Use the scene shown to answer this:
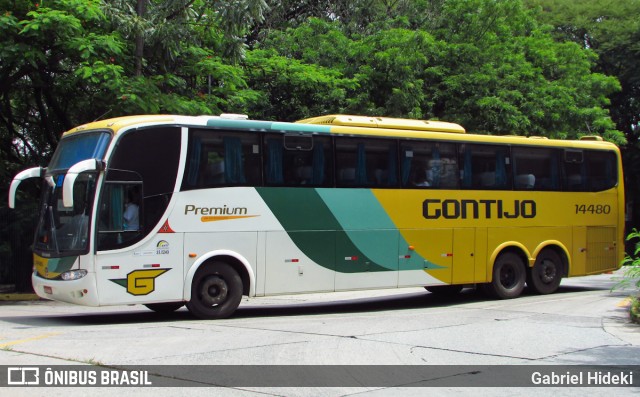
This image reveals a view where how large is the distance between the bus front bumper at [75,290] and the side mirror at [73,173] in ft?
4.25

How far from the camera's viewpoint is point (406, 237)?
1465cm

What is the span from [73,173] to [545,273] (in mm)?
11123

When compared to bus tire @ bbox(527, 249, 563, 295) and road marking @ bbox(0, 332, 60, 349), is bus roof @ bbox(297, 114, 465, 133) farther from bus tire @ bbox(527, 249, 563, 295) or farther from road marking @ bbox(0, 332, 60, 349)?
road marking @ bbox(0, 332, 60, 349)

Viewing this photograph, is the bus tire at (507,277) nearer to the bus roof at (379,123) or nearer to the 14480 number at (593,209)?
the 14480 number at (593,209)

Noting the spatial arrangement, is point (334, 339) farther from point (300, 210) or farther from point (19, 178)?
point (19, 178)

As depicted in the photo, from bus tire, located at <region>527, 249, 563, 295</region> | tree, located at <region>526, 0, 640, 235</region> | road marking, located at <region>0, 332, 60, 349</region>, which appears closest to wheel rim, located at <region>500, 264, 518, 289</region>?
bus tire, located at <region>527, 249, 563, 295</region>

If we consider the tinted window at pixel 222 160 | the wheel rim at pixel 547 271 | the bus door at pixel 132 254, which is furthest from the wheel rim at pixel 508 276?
the bus door at pixel 132 254

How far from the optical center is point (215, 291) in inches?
496

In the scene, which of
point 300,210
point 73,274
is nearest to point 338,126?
point 300,210

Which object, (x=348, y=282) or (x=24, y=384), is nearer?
(x=24, y=384)

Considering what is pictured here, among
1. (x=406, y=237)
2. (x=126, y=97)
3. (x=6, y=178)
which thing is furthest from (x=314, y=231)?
(x=6, y=178)

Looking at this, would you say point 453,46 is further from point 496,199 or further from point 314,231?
point 314,231

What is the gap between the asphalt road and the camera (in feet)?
24.2

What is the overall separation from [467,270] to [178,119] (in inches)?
282
